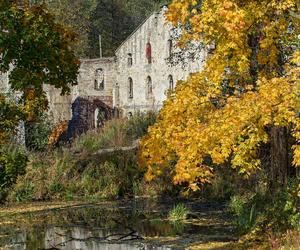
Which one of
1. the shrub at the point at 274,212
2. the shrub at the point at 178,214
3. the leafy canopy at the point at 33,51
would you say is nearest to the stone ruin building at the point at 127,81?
the shrub at the point at 178,214

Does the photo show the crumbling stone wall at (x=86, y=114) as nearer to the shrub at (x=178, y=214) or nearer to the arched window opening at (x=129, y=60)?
the arched window opening at (x=129, y=60)

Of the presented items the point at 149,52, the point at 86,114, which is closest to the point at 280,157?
the point at 86,114

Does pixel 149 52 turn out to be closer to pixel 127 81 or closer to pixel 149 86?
pixel 149 86

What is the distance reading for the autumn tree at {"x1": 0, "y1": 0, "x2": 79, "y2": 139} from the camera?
47.3 ft

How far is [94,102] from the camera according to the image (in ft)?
169

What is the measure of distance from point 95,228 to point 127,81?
35.5 metres

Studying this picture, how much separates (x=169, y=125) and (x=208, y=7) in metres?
2.21

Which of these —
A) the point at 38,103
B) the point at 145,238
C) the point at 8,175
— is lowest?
the point at 145,238

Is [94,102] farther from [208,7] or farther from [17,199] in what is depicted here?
[208,7]

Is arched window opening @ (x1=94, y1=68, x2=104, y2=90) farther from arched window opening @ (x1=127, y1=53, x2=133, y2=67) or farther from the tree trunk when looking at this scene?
the tree trunk

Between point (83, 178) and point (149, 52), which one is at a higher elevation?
point (149, 52)

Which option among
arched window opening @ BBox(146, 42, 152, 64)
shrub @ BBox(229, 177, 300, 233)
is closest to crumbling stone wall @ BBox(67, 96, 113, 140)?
arched window opening @ BBox(146, 42, 152, 64)

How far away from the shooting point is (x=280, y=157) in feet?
52.5

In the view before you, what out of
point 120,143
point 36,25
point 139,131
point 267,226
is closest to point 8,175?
point 36,25
